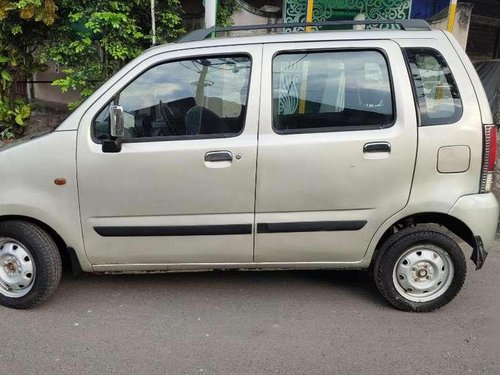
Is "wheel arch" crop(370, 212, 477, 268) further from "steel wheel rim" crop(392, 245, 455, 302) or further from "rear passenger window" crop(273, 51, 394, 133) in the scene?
"rear passenger window" crop(273, 51, 394, 133)

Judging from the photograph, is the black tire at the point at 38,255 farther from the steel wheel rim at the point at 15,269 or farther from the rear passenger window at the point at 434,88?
the rear passenger window at the point at 434,88

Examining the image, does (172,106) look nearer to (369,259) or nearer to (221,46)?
(221,46)

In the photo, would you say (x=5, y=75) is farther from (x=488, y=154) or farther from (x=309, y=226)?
(x=488, y=154)

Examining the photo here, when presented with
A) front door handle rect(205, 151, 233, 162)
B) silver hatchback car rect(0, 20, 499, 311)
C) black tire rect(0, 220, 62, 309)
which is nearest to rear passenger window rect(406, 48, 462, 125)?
silver hatchback car rect(0, 20, 499, 311)

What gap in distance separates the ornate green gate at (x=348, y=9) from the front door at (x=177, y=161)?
4571 millimetres

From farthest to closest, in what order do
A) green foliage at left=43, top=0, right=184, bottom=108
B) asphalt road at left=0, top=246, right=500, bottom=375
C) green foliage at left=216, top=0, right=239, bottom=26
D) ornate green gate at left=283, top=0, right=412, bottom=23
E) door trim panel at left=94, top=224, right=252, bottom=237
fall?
ornate green gate at left=283, top=0, right=412, bottom=23 → green foliage at left=216, top=0, right=239, bottom=26 → green foliage at left=43, top=0, right=184, bottom=108 → door trim panel at left=94, top=224, right=252, bottom=237 → asphalt road at left=0, top=246, right=500, bottom=375

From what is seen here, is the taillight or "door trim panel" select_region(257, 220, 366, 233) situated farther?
"door trim panel" select_region(257, 220, 366, 233)

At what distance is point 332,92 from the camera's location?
3.21m

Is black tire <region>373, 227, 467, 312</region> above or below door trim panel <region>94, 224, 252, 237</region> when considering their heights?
below

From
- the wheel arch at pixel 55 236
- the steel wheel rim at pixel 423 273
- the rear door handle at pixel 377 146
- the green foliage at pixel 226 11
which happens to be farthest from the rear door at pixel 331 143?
the green foliage at pixel 226 11

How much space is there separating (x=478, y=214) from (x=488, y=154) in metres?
0.40

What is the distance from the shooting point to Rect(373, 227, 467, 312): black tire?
10.7ft

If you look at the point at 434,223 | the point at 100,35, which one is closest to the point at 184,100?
the point at 434,223

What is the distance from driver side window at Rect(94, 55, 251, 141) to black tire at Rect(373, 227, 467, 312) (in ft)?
4.45
